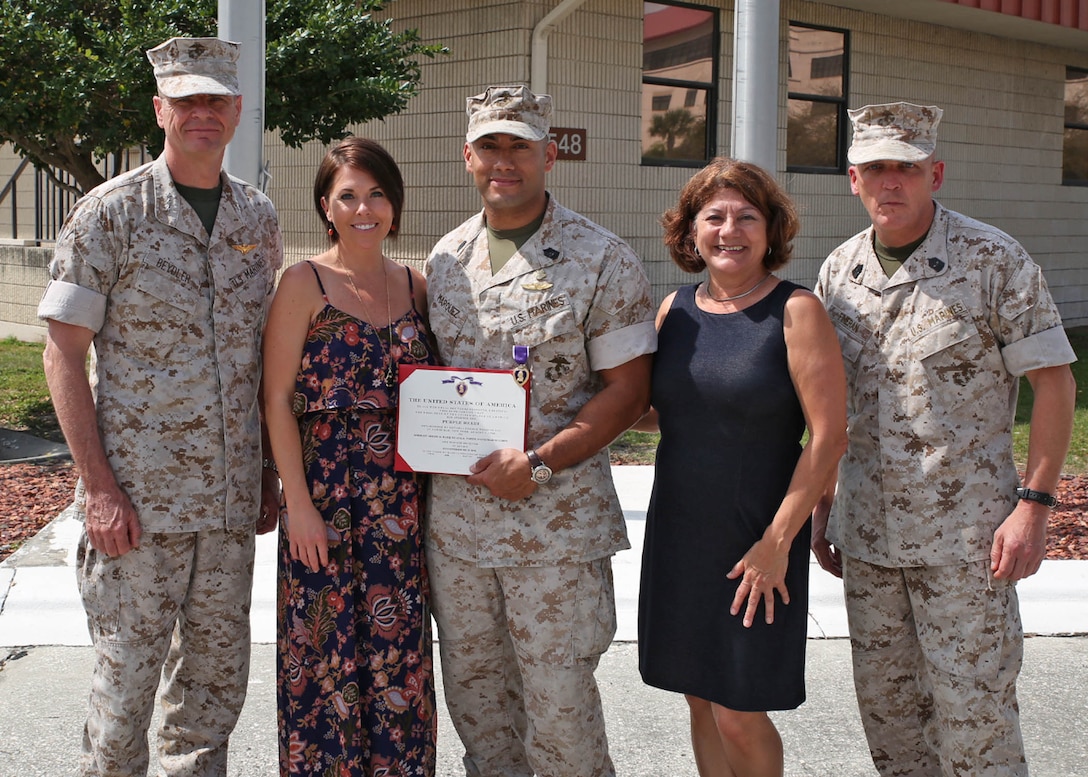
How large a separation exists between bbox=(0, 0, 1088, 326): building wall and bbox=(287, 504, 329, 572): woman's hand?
24.7 feet

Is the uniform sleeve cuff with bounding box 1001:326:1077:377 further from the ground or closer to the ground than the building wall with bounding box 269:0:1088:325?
closer to the ground

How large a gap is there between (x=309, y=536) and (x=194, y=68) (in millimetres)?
1423

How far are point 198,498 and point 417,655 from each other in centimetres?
80

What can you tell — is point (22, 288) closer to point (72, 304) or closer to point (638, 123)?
point (638, 123)

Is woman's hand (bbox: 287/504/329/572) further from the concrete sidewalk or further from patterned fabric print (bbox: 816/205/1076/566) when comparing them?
patterned fabric print (bbox: 816/205/1076/566)

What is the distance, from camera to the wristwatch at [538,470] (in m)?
3.34

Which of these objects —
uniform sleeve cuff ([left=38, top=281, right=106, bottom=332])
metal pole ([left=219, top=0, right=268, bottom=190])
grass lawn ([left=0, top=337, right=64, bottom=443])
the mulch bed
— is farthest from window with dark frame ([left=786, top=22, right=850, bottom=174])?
uniform sleeve cuff ([left=38, top=281, right=106, bottom=332])

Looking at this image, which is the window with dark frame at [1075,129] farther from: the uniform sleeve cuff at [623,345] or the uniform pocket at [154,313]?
the uniform pocket at [154,313]

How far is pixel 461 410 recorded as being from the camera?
337 cm

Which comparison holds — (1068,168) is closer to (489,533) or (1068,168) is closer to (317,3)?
(317,3)

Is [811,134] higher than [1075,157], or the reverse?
[1075,157]

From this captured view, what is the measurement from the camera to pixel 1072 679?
482 cm

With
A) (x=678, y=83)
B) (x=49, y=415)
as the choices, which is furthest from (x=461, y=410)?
(x=678, y=83)

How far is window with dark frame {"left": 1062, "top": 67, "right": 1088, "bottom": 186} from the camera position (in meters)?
15.3
